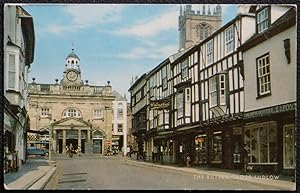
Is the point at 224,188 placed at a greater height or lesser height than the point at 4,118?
lesser

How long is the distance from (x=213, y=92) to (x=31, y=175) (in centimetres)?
154

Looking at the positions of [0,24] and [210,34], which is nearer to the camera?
[0,24]

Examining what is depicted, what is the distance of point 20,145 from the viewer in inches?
189

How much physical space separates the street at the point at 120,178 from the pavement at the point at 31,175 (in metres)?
0.06

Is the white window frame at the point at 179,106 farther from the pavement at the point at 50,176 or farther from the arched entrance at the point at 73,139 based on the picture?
the arched entrance at the point at 73,139

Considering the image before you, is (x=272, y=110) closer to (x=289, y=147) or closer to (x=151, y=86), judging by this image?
(x=289, y=147)

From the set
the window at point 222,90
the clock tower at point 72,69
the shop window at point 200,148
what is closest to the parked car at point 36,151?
the clock tower at point 72,69

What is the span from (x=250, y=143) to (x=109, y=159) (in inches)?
43.7

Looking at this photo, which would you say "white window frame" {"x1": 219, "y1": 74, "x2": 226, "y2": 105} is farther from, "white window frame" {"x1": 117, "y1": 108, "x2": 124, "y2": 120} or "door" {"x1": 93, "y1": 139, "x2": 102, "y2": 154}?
"door" {"x1": 93, "y1": 139, "x2": 102, "y2": 154}

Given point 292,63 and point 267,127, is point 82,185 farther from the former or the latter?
point 292,63

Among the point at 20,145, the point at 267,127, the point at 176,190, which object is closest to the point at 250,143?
the point at 267,127

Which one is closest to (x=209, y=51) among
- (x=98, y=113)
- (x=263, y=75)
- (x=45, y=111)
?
(x=263, y=75)

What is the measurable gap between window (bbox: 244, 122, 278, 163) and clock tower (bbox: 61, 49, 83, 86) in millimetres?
1375

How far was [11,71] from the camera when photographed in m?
4.63
